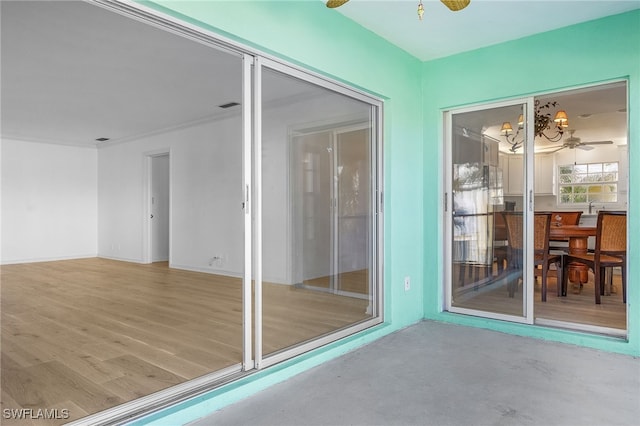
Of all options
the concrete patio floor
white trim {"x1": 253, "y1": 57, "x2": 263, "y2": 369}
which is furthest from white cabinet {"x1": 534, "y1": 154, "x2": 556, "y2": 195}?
white trim {"x1": 253, "y1": 57, "x2": 263, "y2": 369}

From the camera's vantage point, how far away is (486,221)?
12.4ft

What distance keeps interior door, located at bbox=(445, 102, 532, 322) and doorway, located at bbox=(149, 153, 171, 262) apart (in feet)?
20.0

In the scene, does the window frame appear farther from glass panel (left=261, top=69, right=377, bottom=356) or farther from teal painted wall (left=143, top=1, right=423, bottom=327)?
glass panel (left=261, top=69, right=377, bottom=356)

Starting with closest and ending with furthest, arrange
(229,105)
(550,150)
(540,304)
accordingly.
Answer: (540,304) → (229,105) → (550,150)

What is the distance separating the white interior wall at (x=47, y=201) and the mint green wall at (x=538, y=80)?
26.1 ft

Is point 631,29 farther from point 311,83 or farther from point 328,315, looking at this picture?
point 328,315

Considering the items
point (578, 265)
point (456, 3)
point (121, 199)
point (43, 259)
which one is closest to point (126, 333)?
point (456, 3)

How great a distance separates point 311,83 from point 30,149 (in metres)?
7.84

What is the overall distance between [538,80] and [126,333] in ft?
12.9

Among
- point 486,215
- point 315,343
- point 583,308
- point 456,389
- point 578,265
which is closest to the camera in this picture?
point 456,389

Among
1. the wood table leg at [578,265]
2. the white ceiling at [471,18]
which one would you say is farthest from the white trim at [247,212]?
the wood table leg at [578,265]

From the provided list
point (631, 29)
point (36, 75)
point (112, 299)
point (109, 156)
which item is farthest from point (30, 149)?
point (631, 29)

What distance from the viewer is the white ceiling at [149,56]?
2.96 m

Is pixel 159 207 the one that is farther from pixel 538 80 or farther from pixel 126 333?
pixel 538 80
